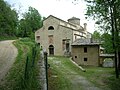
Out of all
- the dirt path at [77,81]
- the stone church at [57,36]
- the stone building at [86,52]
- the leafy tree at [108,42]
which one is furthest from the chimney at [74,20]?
the leafy tree at [108,42]

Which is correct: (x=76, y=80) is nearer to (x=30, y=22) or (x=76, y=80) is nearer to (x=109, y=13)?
(x=109, y=13)

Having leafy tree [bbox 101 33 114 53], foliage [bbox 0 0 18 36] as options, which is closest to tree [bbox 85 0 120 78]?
leafy tree [bbox 101 33 114 53]

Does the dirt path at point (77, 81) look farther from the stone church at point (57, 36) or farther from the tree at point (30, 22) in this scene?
the tree at point (30, 22)

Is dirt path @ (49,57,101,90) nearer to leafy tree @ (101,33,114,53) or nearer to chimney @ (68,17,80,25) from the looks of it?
leafy tree @ (101,33,114,53)

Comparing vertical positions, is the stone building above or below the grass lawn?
above

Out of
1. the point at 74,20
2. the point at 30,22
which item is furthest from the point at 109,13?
→ the point at 30,22

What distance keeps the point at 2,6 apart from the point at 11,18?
7.81 metres

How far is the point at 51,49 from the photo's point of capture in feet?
195

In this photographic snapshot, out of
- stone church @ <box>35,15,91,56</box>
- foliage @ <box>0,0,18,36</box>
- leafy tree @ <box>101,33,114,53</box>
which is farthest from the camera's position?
foliage @ <box>0,0,18,36</box>

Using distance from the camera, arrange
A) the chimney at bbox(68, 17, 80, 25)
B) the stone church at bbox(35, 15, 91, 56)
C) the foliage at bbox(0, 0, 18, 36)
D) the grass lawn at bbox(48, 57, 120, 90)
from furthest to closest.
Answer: the chimney at bbox(68, 17, 80, 25) < the foliage at bbox(0, 0, 18, 36) < the stone church at bbox(35, 15, 91, 56) < the grass lawn at bbox(48, 57, 120, 90)

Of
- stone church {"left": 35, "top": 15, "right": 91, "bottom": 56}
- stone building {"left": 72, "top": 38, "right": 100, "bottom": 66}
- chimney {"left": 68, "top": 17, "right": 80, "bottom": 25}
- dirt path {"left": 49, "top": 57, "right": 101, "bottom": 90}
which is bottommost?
dirt path {"left": 49, "top": 57, "right": 101, "bottom": 90}

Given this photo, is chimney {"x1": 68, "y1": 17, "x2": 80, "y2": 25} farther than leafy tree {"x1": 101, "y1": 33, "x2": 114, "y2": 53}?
Yes

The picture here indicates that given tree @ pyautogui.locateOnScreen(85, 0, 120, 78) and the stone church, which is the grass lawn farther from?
the stone church

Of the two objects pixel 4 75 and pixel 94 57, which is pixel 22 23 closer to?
pixel 94 57
